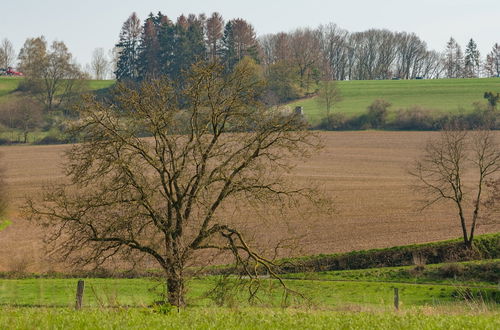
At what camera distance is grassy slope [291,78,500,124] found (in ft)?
339

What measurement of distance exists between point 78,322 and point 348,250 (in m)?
30.2

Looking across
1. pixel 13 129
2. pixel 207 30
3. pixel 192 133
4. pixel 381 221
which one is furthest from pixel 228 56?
pixel 192 133

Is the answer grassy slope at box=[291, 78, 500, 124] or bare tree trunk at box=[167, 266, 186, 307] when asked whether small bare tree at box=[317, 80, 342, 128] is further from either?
bare tree trunk at box=[167, 266, 186, 307]

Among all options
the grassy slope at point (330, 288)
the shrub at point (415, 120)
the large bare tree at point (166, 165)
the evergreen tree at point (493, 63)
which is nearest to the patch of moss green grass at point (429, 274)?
the grassy slope at point (330, 288)

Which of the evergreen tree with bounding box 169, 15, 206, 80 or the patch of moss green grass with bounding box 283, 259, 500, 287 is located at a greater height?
the evergreen tree with bounding box 169, 15, 206, 80

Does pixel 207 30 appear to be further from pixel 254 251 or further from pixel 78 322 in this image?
pixel 78 322

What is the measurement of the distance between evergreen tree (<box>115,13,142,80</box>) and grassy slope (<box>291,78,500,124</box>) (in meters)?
41.1

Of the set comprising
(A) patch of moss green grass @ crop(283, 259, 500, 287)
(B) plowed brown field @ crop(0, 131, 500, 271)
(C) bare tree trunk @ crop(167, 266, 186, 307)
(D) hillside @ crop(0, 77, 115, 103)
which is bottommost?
(A) patch of moss green grass @ crop(283, 259, 500, 287)

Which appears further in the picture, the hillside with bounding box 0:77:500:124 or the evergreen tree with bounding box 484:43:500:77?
the evergreen tree with bounding box 484:43:500:77

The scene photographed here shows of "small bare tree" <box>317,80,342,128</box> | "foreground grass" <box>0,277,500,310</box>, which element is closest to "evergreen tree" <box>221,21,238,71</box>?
"small bare tree" <box>317,80,342,128</box>

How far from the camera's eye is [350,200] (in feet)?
177

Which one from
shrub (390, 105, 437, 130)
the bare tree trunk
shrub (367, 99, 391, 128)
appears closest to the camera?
the bare tree trunk

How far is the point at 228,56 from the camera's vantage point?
4921 inches

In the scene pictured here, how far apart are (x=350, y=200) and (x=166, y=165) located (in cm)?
3196
